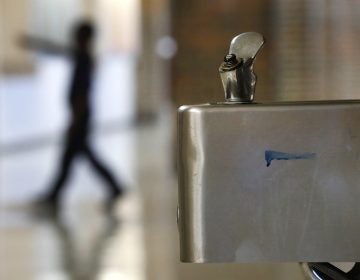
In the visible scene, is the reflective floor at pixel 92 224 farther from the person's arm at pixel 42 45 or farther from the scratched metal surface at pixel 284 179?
the scratched metal surface at pixel 284 179

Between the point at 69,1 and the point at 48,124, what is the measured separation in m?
1.69

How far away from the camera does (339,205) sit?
1.06 metres

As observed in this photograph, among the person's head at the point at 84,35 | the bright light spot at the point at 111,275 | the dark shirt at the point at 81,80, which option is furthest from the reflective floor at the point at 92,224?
the person's head at the point at 84,35

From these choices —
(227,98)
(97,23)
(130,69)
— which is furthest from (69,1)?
(227,98)

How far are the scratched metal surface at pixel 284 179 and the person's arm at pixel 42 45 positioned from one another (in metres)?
10.8

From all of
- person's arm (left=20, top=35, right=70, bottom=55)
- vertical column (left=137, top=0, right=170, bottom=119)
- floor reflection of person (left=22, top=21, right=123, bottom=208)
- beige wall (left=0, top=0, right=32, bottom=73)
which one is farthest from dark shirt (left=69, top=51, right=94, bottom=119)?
person's arm (left=20, top=35, right=70, bottom=55)

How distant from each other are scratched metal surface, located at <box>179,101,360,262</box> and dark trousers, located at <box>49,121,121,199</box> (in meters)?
5.66

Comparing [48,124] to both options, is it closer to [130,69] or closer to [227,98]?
[130,69]

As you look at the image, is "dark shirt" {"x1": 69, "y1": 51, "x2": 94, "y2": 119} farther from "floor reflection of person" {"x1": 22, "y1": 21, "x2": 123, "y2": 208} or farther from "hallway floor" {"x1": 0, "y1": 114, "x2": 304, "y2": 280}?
"hallway floor" {"x1": 0, "y1": 114, "x2": 304, "y2": 280}

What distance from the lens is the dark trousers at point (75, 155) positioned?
6.72 meters

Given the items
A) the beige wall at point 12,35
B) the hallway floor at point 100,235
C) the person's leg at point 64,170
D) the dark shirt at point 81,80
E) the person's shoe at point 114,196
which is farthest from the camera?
the beige wall at point 12,35

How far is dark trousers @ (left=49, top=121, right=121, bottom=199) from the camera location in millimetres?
6723

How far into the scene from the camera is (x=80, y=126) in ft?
22.8

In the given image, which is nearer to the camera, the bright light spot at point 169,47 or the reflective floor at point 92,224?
the reflective floor at point 92,224
